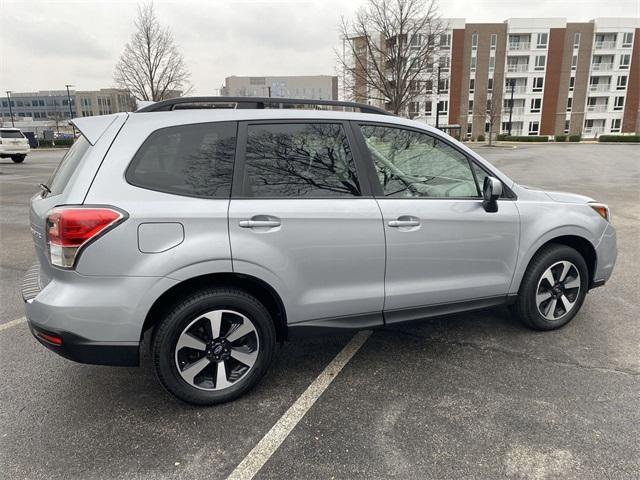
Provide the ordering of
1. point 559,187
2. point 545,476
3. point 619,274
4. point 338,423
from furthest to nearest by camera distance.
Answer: point 559,187
point 619,274
point 338,423
point 545,476

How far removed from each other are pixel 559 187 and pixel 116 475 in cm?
1340

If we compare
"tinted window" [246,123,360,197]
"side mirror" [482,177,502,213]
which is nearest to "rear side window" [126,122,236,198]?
"tinted window" [246,123,360,197]

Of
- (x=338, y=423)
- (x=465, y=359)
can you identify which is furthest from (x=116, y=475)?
(x=465, y=359)

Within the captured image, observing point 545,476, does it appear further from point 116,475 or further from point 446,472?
point 116,475

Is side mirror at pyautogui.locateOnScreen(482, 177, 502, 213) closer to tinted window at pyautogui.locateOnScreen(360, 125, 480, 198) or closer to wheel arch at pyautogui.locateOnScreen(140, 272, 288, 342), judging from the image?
tinted window at pyautogui.locateOnScreen(360, 125, 480, 198)

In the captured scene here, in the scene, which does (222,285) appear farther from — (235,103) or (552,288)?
(552,288)

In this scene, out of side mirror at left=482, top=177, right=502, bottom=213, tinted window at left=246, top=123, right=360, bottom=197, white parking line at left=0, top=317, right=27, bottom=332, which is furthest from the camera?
white parking line at left=0, top=317, right=27, bottom=332

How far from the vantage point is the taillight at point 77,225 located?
7.59ft

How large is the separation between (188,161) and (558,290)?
10.1ft

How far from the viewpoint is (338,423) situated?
8.38ft

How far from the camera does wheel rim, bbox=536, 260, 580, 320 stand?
Result: 361 centimetres

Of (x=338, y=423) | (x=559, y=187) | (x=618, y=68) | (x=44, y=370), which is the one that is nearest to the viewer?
(x=338, y=423)

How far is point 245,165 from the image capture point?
8.86 ft

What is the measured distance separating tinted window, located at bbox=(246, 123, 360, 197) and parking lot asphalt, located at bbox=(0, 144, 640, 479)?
51.2 inches
